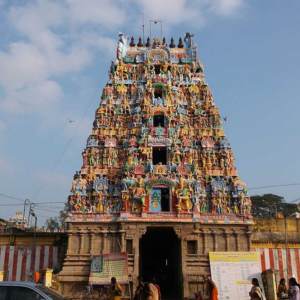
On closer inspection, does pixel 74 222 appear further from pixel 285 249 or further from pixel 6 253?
pixel 285 249

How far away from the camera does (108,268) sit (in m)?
23.9

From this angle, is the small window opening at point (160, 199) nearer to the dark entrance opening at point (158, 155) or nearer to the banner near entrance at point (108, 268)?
the dark entrance opening at point (158, 155)

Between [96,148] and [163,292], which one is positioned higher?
[96,148]

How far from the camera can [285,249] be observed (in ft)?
89.0

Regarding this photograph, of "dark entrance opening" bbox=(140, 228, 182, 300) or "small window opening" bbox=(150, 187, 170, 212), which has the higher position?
"small window opening" bbox=(150, 187, 170, 212)

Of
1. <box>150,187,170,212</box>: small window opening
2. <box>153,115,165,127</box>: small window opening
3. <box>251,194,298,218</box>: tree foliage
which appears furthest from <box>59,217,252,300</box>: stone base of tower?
<box>251,194,298,218</box>: tree foliage

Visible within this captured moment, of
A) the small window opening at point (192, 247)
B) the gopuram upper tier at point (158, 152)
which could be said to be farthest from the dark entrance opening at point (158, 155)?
the small window opening at point (192, 247)

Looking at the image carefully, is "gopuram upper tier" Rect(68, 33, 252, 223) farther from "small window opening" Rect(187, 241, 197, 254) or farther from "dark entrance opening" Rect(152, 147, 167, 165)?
"small window opening" Rect(187, 241, 197, 254)

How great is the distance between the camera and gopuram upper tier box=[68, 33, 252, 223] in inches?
1023

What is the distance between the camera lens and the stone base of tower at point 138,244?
24016mm

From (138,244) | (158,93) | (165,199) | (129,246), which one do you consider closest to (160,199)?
(165,199)

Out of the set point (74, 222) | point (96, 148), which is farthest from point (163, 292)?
point (96, 148)

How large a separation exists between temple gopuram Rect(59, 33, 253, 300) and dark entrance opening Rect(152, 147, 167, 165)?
0.24 feet

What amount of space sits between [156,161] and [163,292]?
9.08 meters
